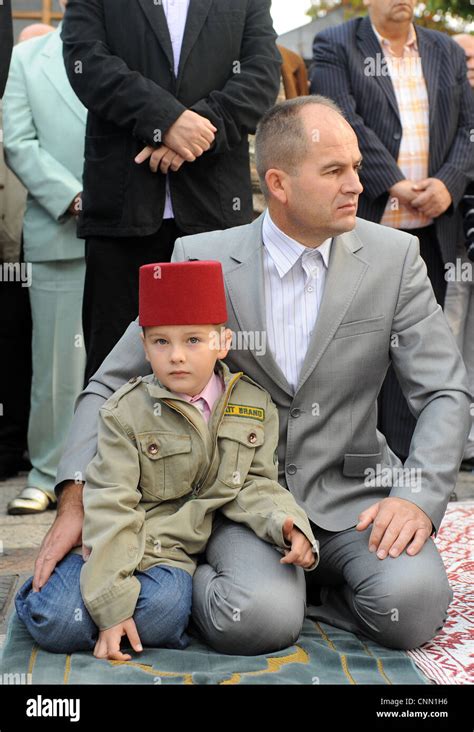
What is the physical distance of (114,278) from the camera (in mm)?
4383

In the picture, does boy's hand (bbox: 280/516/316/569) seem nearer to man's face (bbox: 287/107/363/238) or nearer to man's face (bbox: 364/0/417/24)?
man's face (bbox: 287/107/363/238)

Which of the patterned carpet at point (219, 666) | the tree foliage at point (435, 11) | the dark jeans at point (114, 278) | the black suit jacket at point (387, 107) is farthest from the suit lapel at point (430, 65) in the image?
the tree foliage at point (435, 11)

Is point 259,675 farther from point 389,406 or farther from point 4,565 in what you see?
point 389,406

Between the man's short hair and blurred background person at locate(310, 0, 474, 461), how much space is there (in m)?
1.53

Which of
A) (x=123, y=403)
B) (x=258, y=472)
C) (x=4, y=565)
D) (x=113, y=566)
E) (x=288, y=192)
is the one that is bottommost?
(x=4, y=565)

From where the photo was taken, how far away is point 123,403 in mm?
3100

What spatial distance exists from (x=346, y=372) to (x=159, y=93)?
145cm

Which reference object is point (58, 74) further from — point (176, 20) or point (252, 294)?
point (252, 294)

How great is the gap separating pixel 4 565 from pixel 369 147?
234 cm

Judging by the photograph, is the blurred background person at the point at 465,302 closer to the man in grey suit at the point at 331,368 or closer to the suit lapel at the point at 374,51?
the suit lapel at the point at 374,51

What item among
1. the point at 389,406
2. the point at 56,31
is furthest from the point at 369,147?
the point at 56,31

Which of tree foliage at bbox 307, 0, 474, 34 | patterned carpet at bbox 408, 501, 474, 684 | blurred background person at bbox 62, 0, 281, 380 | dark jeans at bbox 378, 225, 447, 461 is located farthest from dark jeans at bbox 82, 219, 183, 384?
tree foliage at bbox 307, 0, 474, 34

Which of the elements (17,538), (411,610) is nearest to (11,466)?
(17,538)

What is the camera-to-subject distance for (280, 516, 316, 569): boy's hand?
2.94 m
